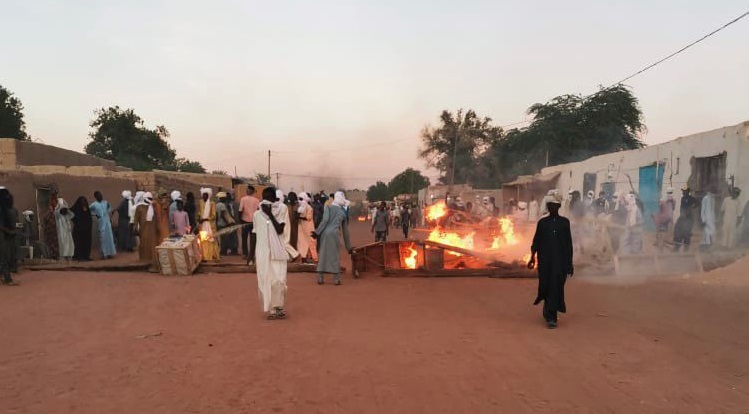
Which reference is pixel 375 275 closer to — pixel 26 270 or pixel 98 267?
pixel 98 267

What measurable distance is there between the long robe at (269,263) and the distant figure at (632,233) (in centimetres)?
892

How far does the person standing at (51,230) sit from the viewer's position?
12.3m

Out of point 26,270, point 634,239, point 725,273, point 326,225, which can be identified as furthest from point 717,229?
point 26,270

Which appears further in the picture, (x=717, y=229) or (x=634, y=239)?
(x=717, y=229)

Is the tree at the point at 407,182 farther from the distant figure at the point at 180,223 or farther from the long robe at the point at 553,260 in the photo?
the long robe at the point at 553,260

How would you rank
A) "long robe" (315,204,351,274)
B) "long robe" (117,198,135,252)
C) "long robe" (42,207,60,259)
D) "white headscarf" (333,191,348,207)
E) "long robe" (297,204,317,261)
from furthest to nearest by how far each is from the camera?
"long robe" (117,198,135,252) < "long robe" (297,204,317,261) < "long robe" (42,207,60,259) < "white headscarf" (333,191,348,207) < "long robe" (315,204,351,274)

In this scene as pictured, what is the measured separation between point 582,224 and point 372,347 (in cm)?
1153

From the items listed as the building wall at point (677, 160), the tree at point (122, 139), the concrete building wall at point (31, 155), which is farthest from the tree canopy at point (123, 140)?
the building wall at point (677, 160)

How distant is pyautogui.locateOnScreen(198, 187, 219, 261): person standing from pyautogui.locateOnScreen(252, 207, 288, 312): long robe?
18.6 feet

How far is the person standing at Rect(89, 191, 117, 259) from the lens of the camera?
13.5 meters

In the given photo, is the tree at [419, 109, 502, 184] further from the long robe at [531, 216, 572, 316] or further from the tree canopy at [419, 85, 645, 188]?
the long robe at [531, 216, 572, 316]

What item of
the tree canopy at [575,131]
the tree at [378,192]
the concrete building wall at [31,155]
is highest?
the tree canopy at [575,131]

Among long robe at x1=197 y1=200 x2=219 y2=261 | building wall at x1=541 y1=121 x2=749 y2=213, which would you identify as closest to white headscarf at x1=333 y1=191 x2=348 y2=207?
long robe at x1=197 y1=200 x2=219 y2=261

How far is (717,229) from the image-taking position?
13.5 meters
